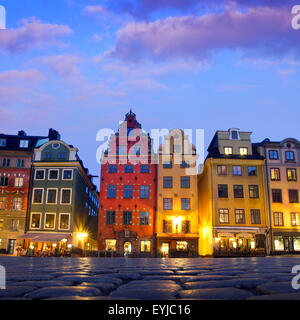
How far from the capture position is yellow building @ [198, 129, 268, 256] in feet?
135

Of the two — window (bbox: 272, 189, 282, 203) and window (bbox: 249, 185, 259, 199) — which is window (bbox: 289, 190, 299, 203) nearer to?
window (bbox: 272, 189, 282, 203)

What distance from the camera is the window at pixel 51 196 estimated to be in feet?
144

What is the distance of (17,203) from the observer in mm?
43875

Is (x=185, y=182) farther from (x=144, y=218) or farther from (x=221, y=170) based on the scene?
(x=144, y=218)

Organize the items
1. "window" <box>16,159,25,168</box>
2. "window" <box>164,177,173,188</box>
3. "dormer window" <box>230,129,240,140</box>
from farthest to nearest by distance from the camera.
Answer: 1. "dormer window" <box>230,129,240,140</box>
2. "window" <box>16,159,25,168</box>
3. "window" <box>164,177,173,188</box>

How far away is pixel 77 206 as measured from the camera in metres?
45.2

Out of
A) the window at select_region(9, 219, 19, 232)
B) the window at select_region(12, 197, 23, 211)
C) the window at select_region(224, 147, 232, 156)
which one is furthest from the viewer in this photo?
the window at select_region(224, 147, 232, 156)

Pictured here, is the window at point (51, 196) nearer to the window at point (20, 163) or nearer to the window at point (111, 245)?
the window at point (20, 163)

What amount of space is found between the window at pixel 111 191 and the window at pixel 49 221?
278 inches

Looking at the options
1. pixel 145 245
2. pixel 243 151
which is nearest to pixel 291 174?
pixel 243 151

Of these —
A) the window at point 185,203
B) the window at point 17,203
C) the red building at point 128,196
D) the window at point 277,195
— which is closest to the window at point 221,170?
the window at point 185,203

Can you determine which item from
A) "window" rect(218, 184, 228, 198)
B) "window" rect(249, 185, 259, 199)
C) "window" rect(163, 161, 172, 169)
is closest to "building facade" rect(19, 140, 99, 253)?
"window" rect(163, 161, 172, 169)

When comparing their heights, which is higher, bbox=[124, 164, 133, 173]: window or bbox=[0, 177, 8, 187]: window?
bbox=[124, 164, 133, 173]: window
